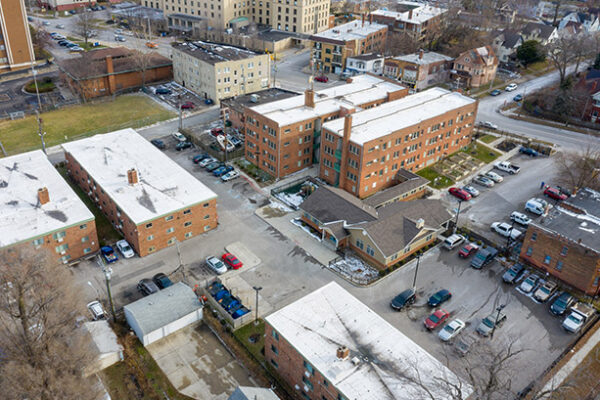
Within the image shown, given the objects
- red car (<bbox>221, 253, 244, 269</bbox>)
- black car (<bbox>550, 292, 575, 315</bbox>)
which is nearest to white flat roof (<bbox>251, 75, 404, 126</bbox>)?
red car (<bbox>221, 253, 244, 269</bbox>)

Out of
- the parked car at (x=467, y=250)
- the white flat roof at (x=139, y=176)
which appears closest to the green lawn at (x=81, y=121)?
the white flat roof at (x=139, y=176)

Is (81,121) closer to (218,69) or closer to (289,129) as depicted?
(218,69)

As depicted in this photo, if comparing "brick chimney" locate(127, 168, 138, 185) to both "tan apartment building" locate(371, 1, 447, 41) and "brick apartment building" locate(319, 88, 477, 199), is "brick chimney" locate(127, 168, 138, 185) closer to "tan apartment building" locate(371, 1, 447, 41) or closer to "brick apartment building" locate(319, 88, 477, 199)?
"brick apartment building" locate(319, 88, 477, 199)

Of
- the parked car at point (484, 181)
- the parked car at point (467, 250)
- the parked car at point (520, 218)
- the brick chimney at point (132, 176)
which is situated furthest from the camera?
the parked car at point (484, 181)

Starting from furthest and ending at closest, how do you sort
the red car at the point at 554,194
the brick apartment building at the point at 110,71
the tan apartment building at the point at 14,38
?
the tan apartment building at the point at 14,38
the brick apartment building at the point at 110,71
the red car at the point at 554,194

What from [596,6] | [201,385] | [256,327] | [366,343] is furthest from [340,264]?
[596,6]

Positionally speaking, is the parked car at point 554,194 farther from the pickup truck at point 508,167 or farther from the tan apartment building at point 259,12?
the tan apartment building at point 259,12

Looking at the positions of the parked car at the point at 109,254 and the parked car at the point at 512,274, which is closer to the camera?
the parked car at the point at 512,274
